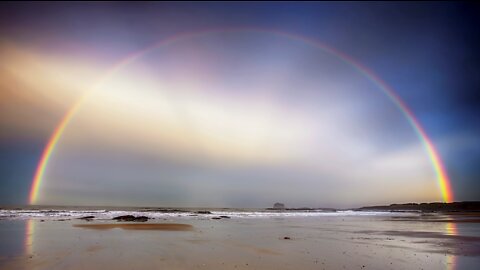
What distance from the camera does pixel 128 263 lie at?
49.3 feet

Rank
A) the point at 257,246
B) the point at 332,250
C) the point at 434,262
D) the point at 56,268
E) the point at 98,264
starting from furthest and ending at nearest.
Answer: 1. the point at 257,246
2. the point at 332,250
3. the point at 434,262
4. the point at 98,264
5. the point at 56,268

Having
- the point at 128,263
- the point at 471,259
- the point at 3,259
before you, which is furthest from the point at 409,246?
the point at 3,259

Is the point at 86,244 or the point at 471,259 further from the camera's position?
the point at 86,244

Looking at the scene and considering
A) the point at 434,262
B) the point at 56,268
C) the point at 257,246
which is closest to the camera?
the point at 56,268

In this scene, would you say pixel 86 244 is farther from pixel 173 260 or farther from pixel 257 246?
pixel 257 246

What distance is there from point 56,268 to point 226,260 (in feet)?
22.8

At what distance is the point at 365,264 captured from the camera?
14.9m

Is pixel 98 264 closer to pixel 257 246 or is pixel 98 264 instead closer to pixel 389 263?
A: pixel 257 246

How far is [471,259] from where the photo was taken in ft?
53.5

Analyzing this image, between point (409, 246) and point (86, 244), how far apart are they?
19.8 metres

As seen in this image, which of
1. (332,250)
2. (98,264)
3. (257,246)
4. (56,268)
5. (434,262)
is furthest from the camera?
(257,246)

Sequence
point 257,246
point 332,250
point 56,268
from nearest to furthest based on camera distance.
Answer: point 56,268 < point 332,250 < point 257,246

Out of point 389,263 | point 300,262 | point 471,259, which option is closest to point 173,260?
point 300,262

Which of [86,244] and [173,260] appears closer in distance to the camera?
[173,260]
